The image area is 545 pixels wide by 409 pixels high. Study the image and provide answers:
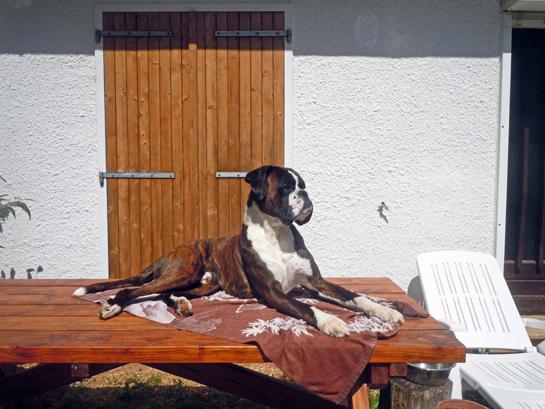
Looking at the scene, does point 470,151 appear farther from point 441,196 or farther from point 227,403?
point 227,403

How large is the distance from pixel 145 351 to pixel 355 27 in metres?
3.49

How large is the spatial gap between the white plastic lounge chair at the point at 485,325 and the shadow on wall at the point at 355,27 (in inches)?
76.7

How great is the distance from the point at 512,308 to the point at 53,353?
117 inches

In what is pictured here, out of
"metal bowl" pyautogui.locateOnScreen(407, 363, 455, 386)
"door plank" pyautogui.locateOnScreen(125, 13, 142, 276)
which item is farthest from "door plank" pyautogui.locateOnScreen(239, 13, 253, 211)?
"metal bowl" pyautogui.locateOnScreen(407, 363, 455, 386)

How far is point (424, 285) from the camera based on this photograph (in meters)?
3.66

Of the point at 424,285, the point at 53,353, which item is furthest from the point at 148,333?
the point at 424,285

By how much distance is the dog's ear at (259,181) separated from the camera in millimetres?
2609

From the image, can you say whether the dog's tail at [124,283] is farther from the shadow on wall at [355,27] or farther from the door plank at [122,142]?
the shadow on wall at [355,27]

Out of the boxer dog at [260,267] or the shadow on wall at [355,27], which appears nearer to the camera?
the boxer dog at [260,267]

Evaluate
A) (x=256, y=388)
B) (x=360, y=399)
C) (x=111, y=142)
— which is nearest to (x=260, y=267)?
(x=256, y=388)

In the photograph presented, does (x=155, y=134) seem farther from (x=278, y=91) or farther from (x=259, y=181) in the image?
(x=259, y=181)

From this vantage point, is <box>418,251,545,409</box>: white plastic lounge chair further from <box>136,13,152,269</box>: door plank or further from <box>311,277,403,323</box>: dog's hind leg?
<box>136,13,152,269</box>: door plank

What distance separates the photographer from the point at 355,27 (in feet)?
14.8

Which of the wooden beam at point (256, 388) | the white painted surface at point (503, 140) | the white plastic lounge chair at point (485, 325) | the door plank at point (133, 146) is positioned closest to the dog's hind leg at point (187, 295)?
the wooden beam at point (256, 388)
